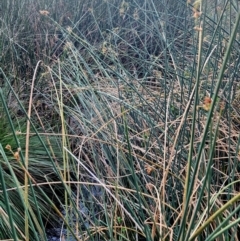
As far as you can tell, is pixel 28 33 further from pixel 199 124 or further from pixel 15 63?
pixel 199 124

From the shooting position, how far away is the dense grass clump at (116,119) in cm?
100

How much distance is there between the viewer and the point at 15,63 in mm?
2328

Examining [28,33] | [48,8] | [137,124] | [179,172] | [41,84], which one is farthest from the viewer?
[48,8]

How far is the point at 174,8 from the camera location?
2.99 m

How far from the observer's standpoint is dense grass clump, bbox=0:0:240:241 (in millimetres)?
1003

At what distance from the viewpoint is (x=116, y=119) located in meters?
1.45

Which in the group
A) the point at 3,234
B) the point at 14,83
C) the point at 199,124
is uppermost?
the point at 199,124

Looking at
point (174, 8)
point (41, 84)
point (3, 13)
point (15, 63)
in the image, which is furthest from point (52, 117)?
point (174, 8)

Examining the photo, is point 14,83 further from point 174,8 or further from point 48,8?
point 174,8

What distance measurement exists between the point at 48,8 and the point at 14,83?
918 millimetres

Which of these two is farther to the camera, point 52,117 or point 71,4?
point 71,4

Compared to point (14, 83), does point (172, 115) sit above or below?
above

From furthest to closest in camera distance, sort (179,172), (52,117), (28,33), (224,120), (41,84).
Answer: (28,33)
(41,84)
(52,117)
(224,120)
(179,172)

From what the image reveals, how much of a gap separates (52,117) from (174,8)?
1339 millimetres
